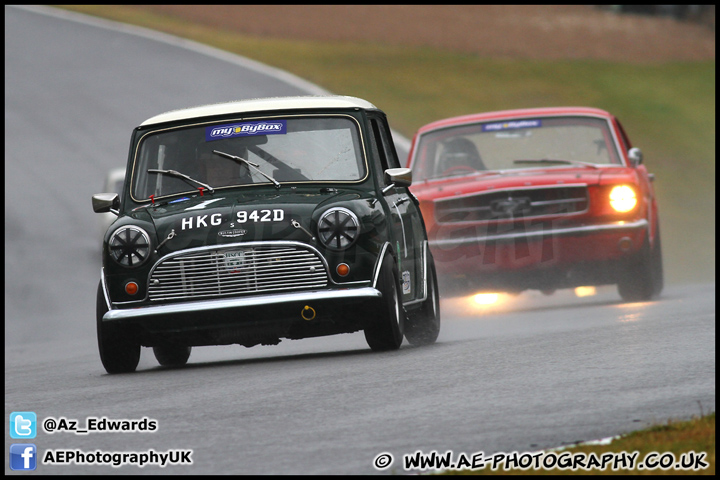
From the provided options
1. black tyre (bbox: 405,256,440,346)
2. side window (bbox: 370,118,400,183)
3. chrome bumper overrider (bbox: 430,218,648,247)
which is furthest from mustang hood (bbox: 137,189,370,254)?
chrome bumper overrider (bbox: 430,218,648,247)

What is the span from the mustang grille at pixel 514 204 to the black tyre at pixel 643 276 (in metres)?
0.74

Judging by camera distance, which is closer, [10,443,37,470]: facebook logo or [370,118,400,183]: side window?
[10,443,37,470]: facebook logo

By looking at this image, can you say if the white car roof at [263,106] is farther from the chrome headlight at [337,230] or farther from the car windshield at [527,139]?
the car windshield at [527,139]

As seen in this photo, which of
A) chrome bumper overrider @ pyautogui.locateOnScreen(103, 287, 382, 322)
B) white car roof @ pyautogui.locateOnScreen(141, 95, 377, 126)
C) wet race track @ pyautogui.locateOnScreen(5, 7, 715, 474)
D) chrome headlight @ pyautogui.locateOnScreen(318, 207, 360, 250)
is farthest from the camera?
white car roof @ pyautogui.locateOnScreen(141, 95, 377, 126)

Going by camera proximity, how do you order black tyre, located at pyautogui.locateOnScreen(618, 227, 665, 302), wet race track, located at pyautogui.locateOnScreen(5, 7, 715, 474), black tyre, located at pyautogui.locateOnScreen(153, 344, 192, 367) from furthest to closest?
black tyre, located at pyautogui.locateOnScreen(618, 227, 665, 302)
black tyre, located at pyautogui.locateOnScreen(153, 344, 192, 367)
wet race track, located at pyautogui.locateOnScreen(5, 7, 715, 474)

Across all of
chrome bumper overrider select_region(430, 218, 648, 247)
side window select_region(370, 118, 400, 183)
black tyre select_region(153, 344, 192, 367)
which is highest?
side window select_region(370, 118, 400, 183)

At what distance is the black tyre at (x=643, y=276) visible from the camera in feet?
41.7

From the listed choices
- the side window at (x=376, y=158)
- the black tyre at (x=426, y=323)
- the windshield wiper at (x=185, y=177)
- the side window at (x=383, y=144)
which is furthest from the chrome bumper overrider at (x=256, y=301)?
the side window at (x=383, y=144)

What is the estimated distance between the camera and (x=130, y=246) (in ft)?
28.3

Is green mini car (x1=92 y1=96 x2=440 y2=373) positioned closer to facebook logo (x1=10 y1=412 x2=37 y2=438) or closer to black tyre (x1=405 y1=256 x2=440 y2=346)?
black tyre (x1=405 y1=256 x2=440 y2=346)

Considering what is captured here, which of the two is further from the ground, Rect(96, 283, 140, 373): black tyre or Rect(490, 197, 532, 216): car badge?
Rect(490, 197, 532, 216): car badge

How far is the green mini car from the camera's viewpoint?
8445mm

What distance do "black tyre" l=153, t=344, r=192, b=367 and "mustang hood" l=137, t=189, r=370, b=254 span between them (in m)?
1.34

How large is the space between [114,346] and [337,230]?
1.60 meters
